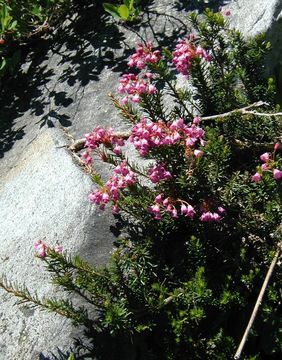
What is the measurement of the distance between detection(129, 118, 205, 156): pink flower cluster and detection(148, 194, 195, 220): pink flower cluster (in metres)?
0.29

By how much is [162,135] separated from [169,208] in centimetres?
41

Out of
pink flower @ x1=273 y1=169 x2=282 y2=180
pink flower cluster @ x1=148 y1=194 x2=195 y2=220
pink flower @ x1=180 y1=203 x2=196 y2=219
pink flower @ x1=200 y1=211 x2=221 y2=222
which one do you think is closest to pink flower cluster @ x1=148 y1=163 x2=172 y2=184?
pink flower cluster @ x1=148 y1=194 x2=195 y2=220

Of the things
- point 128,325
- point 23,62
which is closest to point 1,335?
point 128,325

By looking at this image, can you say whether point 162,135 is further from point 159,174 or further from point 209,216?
point 209,216

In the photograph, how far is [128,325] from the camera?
272 centimetres

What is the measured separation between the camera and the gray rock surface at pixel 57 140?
3133 millimetres

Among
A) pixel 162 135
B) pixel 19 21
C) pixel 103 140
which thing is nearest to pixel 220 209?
pixel 162 135

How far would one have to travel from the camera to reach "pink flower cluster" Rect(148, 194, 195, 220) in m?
2.79

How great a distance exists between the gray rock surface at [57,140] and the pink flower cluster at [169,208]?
53cm

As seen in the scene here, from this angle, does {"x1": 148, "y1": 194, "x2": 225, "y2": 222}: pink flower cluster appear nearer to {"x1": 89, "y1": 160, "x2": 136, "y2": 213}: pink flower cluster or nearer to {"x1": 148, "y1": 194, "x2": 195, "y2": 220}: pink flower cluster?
{"x1": 148, "y1": 194, "x2": 195, "y2": 220}: pink flower cluster

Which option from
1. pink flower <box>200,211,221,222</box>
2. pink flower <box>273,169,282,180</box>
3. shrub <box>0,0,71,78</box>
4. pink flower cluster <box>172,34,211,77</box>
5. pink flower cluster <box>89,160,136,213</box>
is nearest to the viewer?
pink flower <box>273,169,282,180</box>

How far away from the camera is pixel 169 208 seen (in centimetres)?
283

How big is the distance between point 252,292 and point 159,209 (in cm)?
72

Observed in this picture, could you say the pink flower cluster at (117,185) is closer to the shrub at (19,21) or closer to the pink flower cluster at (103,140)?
the pink flower cluster at (103,140)
